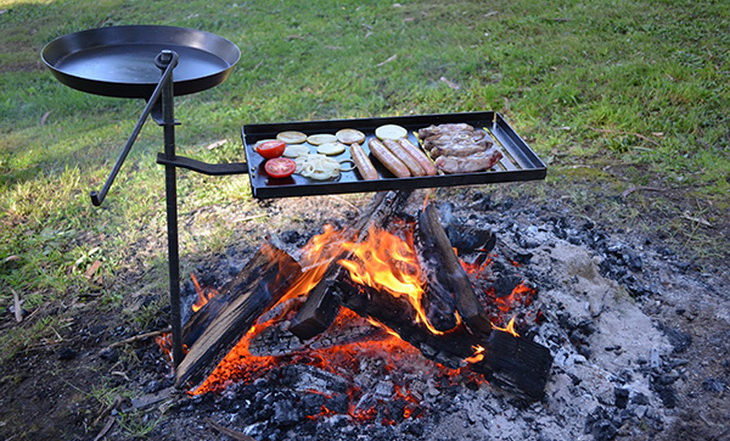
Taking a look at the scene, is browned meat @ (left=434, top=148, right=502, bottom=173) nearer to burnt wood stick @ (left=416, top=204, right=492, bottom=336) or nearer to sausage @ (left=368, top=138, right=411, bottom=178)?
sausage @ (left=368, top=138, right=411, bottom=178)

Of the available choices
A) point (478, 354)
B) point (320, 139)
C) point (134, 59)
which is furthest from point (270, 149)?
point (478, 354)

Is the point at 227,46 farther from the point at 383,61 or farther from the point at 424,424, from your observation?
the point at 383,61

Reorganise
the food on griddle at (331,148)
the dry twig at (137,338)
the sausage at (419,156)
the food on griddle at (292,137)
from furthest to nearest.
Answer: the dry twig at (137,338) < the food on griddle at (292,137) < the food on griddle at (331,148) < the sausage at (419,156)

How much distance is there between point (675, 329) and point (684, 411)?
28.6 inches

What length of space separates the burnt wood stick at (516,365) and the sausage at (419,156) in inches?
38.5

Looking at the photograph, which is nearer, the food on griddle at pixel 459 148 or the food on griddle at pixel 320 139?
the food on griddle at pixel 459 148

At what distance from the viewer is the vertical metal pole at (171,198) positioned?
8.77ft

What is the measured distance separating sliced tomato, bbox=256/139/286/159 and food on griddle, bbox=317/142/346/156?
0.78 feet

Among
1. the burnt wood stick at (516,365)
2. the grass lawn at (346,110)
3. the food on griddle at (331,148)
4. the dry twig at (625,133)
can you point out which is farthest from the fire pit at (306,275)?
the dry twig at (625,133)

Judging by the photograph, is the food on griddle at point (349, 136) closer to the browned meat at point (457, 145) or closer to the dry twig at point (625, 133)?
the browned meat at point (457, 145)

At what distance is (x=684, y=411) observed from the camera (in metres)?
3.17

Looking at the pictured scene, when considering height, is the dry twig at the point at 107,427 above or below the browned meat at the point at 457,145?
below

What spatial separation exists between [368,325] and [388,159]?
104cm

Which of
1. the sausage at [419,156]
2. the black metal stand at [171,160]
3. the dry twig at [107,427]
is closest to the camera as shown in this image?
the black metal stand at [171,160]
